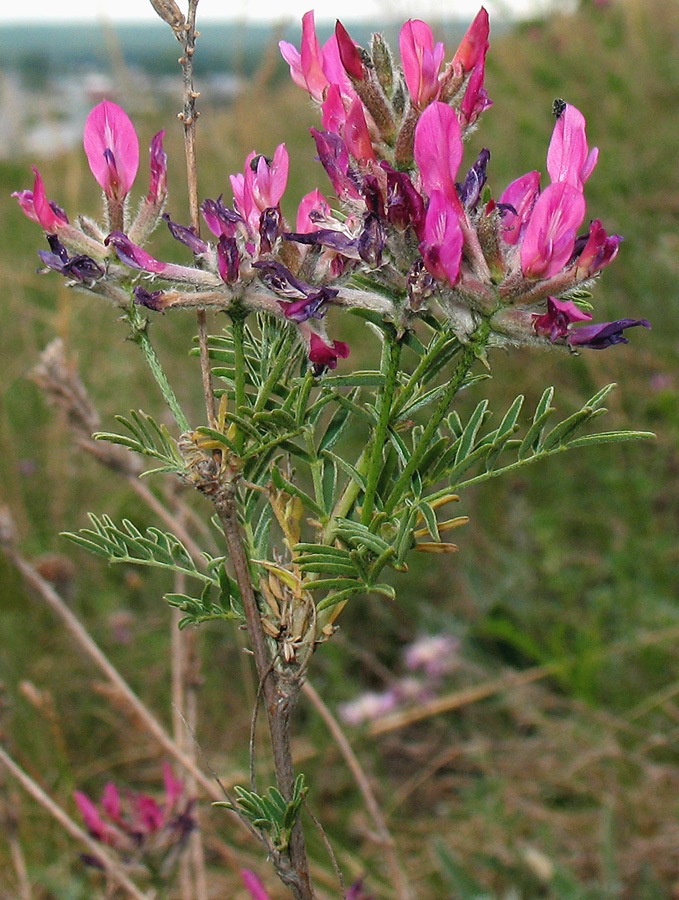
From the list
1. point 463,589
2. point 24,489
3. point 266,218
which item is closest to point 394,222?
point 266,218

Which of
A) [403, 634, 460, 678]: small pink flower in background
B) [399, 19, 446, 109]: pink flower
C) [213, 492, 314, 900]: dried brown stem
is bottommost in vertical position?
[403, 634, 460, 678]: small pink flower in background

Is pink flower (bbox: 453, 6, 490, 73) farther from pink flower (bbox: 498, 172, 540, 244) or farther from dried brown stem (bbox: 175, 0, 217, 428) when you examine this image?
dried brown stem (bbox: 175, 0, 217, 428)

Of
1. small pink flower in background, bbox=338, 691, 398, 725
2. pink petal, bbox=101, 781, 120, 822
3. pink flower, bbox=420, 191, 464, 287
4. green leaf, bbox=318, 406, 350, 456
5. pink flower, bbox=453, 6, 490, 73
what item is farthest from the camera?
small pink flower in background, bbox=338, 691, 398, 725

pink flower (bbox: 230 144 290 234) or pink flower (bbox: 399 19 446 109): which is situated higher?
pink flower (bbox: 399 19 446 109)

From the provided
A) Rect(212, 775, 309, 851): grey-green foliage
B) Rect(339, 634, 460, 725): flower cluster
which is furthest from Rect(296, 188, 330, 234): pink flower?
Rect(339, 634, 460, 725): flower cluster

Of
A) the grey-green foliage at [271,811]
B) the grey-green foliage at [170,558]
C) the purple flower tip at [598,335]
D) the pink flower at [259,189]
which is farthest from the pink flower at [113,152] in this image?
the grey-green foliage at [271,811]

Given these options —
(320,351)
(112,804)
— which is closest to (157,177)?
(320,351)

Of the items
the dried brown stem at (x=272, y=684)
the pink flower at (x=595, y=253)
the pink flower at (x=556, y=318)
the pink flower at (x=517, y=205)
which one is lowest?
the dried brown stem at (x=272, y=684)

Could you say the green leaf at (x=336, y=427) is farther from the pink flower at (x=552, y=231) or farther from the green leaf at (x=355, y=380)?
the pink flower at (x=552, y=231)
